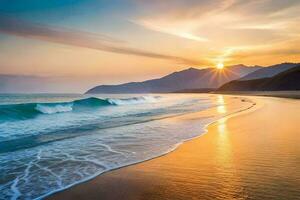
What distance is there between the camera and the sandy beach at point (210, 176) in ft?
16.3

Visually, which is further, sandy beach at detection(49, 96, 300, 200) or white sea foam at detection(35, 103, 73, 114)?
white sea foam at detection(35, 103, 73, 114)

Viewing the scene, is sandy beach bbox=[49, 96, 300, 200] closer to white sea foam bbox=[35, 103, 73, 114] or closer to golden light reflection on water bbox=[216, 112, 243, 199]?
golden light reflection on water bbox=[216, 112, 243, 199]

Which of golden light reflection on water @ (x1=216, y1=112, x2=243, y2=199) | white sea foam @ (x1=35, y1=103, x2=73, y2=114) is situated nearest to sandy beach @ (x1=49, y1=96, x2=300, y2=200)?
golden light reflection on water @ (x1=216, y1=112, x2=243, y2=199)

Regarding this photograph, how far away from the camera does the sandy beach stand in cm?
498

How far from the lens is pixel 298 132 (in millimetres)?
10953

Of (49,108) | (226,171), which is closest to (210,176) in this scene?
(226,171)

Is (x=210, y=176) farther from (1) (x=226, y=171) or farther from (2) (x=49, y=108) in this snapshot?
(2) (x=49, y=108)

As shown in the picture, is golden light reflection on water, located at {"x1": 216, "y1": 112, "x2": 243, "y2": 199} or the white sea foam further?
the white sea foam

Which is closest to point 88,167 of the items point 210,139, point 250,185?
point 250,185

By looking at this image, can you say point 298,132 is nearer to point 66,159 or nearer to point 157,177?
point 157,177

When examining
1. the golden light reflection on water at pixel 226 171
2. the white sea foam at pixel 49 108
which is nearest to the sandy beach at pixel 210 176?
the golden light reflection on water at pixel 226 171

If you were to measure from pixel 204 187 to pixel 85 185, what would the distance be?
2.38m

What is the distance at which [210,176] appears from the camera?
5.98 metres

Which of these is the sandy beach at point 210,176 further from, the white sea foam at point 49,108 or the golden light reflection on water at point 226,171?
the white sea foam at point 49,108
